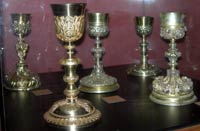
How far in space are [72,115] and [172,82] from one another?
12.7 inches

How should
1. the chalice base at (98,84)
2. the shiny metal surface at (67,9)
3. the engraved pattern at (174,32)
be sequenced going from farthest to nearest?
the chalice base at (98,84) → the engraved pattern at (174,32) → the shiny metal surface at (67,9)

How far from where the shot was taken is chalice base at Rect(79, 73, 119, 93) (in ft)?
3.53

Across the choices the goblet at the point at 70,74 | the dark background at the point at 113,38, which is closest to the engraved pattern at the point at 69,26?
the goblet at the point at 70,74

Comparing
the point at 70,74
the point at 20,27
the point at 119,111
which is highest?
the point at 20,27

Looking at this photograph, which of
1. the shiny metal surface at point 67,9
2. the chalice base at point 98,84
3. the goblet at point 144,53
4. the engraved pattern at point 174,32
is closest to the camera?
the shiny metal surface at point 67,9

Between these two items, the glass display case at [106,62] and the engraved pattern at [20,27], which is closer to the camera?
the glass display case at [106,62]

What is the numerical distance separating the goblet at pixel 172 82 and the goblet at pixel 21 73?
38 cm

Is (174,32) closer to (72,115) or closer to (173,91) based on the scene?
(173,91)

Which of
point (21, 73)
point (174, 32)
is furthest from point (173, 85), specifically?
point (21, 73)

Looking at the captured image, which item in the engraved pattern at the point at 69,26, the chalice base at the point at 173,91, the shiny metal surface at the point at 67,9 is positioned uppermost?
the shiny metal surface at the point at 67,9

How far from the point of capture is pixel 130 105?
0.95 m

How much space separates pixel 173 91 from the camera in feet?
3.20

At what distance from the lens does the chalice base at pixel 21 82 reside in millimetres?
1085

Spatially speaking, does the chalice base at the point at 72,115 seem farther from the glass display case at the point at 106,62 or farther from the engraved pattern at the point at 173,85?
the engraved pattern at the point at 173,85
